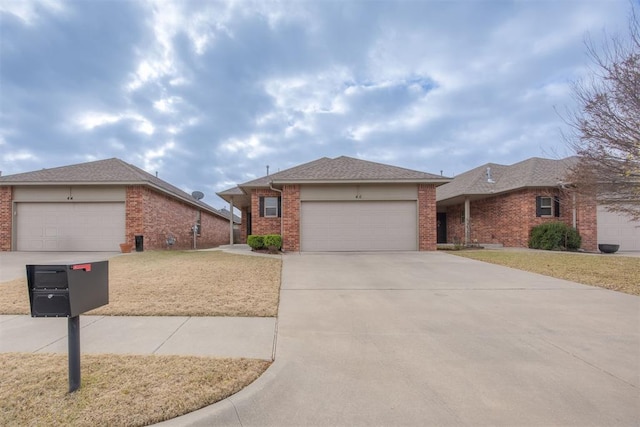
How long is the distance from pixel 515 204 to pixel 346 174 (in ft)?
33.3

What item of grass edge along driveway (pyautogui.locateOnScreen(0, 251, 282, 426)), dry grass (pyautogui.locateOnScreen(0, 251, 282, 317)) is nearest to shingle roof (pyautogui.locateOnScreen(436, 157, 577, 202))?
dry grass (pyautogui.locateOnScreen(0, 251, 282, 317))

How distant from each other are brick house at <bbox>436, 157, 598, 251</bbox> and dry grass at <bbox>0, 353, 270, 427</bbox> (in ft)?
51.1

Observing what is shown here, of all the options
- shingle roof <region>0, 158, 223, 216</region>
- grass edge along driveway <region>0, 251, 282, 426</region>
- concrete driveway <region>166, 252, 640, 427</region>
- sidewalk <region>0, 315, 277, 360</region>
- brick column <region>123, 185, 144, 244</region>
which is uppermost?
shingle roof <region>0, 158, 223, 216</region>

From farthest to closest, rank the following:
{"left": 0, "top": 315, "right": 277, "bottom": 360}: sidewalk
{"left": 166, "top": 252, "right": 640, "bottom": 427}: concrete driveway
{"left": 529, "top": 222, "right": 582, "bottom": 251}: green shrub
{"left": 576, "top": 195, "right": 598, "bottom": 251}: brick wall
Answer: {"left": 576, "top": 195, "right": 598, "bottom": 251}: brick wall
{"left": 529, "top": 222, "right": 582, "bottom": 251}: green shrub
{"left": 0, "top": 315, "right": 277, "bottom": 360}: sidewalk
{"left": 166, "top": 252, "right": 640, "bottom": 427}: concrete driveway

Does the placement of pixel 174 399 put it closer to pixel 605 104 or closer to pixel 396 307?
pixel 396 307

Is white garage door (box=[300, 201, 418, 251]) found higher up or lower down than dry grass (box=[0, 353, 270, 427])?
higher up

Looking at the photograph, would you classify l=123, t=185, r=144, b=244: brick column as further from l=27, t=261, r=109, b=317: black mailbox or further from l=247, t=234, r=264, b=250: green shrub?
l=27, t=261, r=109, b=317: black mailbox

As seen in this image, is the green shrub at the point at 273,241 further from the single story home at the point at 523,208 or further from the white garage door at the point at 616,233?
the white garage door at the point at 616,233

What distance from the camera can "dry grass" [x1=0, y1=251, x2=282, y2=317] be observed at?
5.16 metres

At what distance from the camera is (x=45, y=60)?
507 inches

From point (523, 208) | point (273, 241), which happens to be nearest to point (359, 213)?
point (273, 241)

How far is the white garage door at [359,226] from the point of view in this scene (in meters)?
14.7

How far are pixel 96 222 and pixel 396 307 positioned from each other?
51.2 ft

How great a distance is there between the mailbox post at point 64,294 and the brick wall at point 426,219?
13.8 metres
